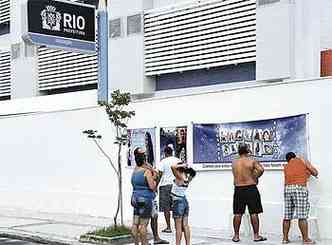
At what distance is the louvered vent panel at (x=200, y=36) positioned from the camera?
54.3 ft

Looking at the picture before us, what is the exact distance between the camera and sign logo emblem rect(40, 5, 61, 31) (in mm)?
17062

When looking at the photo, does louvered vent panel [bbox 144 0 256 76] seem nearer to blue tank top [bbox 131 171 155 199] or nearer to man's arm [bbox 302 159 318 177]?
man's arm [bbox 302 159 318 177]

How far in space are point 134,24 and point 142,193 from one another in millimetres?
9624

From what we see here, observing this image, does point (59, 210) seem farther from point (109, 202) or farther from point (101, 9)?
point (101, 9)

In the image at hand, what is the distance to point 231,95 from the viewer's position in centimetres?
1395

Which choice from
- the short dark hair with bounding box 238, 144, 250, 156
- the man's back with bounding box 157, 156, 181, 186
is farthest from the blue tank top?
the short dark hair with bounding box 238, 144, 250, 156

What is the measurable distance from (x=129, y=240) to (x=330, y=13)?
7298 millimetres

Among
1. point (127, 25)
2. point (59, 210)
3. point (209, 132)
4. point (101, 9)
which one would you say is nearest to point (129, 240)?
point (209, 132)

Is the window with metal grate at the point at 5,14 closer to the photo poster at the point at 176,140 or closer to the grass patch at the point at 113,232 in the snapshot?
the photo poster at the point at 176,140

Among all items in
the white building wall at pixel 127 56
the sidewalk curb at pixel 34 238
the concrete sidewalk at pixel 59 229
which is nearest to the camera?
the concrete sidewalk at pixel 59 229

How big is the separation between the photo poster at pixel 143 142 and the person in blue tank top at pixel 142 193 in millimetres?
4398

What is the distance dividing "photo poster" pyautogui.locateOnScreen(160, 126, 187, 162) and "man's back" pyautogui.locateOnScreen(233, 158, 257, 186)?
2.48 metres

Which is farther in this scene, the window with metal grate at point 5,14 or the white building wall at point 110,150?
the window with metal grate at point 5,14

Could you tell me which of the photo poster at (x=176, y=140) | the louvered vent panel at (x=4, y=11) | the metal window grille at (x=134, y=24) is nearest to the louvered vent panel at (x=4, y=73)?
the louvered vent panel at (x=4, y=11)
